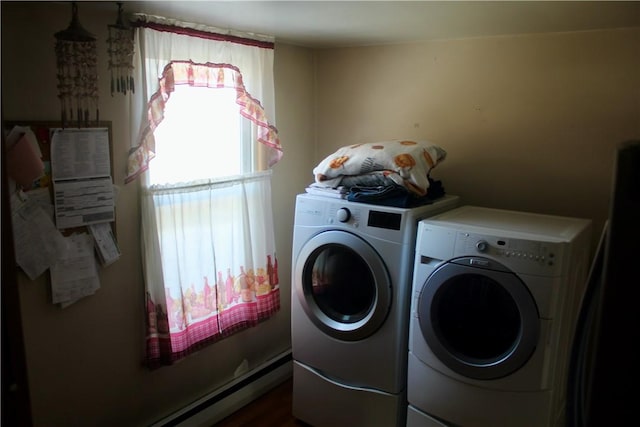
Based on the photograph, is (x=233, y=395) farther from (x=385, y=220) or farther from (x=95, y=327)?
(x=385, y=220)

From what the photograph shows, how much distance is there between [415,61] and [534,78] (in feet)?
2.10

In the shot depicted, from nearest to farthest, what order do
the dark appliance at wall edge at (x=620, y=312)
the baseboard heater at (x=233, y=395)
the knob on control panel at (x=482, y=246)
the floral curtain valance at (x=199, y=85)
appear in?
the dark appliance at wall edge at (x=620, y=312) < the knob on control panel at (x=482, y=246) < the floral curtain valance at (x=199, y=85) < the baseboard heater at (x=233, y=395)

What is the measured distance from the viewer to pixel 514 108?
7.82ft

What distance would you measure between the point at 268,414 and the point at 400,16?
2.10 m

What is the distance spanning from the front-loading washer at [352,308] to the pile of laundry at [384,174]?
0.06 m

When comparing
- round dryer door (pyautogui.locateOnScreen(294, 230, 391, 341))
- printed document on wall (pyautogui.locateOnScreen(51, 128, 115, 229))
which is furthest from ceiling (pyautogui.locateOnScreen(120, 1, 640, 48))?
round dryer door (pyautogui.locateOnScreen(294, 230, 391, 341))

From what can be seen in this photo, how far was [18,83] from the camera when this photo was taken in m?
1.70

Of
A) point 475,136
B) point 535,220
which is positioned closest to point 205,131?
point 475,136

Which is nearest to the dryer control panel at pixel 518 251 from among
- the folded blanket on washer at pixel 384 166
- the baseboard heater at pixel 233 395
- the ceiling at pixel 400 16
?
the folded blanket on washer at pixel 384 166

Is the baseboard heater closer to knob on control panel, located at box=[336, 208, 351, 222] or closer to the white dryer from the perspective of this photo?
the white dryer

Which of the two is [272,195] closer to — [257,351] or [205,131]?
[205,131]

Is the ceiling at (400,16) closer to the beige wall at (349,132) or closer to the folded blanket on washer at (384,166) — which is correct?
the beige wall at (349,132)

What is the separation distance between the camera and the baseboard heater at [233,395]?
7.77ft

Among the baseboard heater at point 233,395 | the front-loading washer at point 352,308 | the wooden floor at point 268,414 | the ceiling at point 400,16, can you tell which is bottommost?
the wooden floor at point 268,414
